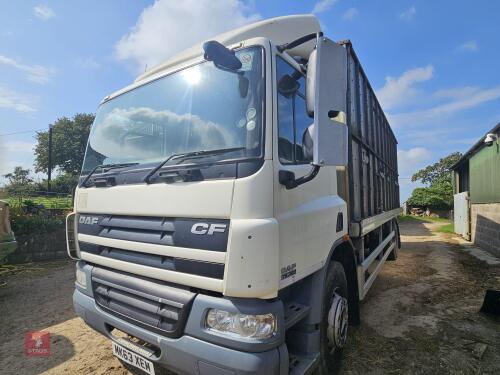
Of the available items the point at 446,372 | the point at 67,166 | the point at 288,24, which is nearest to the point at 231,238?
the point at 288,24

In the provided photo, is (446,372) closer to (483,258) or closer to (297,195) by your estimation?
(297,195)

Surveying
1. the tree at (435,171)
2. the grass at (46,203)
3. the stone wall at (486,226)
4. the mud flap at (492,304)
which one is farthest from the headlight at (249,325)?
the tree at (435,171)

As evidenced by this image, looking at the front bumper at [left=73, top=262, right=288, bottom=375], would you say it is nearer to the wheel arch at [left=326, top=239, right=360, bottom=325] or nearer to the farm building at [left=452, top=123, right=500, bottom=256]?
the wheel arch at [left=326, top=239, right=360, bottom=325]

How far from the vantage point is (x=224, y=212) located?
191 centimetres

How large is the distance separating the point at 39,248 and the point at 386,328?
807 cm

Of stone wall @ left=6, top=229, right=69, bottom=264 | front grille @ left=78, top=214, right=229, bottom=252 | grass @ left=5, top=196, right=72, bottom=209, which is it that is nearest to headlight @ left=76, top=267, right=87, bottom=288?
front grille @ left=78, top=214, right=229, bottom=252

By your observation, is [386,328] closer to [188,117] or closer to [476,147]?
[188,117]

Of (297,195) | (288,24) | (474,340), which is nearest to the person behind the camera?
(297,195)

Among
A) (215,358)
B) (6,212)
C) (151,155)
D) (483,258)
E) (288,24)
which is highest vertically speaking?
(288,24)

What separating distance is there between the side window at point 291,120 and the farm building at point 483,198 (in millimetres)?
9185

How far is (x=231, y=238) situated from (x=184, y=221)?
397mm

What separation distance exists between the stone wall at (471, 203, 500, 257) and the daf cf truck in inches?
343

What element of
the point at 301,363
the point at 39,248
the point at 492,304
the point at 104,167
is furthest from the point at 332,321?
the point at 39,248

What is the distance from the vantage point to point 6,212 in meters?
5.85
